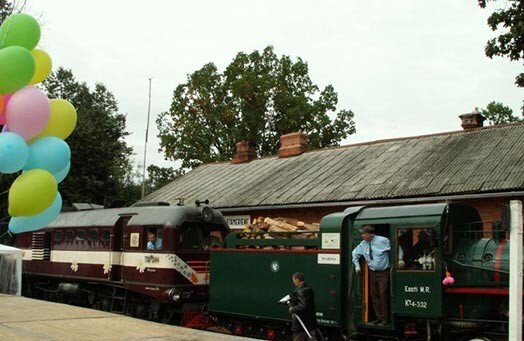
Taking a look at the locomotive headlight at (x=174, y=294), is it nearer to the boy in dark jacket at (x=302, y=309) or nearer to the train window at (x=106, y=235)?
the train window at (x=106, y=235)

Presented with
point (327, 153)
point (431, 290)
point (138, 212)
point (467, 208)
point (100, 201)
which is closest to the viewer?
point (431, 290)

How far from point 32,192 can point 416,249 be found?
5749mm

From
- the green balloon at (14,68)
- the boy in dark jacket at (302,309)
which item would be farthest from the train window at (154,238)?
the green balloon at (14,68)

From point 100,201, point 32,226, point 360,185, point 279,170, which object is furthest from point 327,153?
point 32,226

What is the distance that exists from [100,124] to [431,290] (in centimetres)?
2820

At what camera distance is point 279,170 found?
25.5m

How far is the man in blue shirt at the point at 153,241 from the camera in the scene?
48.5 ft

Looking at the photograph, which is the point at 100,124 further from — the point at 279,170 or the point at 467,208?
the point at 467,208

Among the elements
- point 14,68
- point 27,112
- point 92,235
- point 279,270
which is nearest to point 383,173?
point 279,270

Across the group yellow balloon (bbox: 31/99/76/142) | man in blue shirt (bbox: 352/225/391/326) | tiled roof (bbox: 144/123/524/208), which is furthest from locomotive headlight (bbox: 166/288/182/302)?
tiled roof (bbox: 144/123/524/208)

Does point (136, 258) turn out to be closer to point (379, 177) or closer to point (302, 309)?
point (302, 309)

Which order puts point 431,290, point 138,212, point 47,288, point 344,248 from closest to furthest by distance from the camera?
point 431,290, point 344,248, point 138,212, point 47,288

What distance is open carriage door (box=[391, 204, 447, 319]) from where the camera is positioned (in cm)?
905

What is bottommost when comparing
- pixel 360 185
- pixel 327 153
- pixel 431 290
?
pixel 431 290
